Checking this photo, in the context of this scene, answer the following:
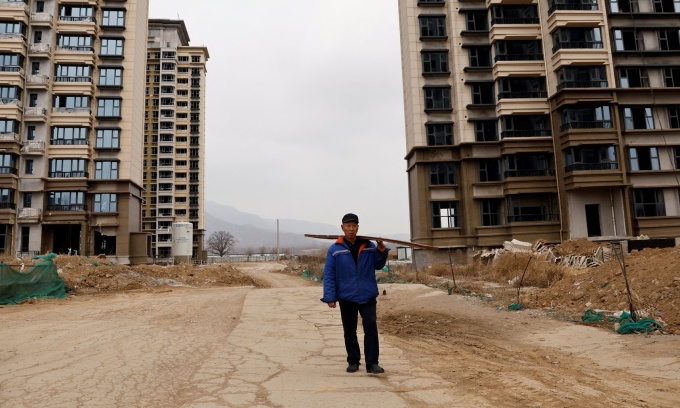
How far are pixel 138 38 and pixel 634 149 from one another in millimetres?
41371

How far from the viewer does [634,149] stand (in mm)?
31109

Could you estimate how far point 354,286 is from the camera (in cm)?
551

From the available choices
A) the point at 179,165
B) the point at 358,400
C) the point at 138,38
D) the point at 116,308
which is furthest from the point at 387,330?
the point at 179,165

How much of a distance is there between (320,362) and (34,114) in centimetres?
3964

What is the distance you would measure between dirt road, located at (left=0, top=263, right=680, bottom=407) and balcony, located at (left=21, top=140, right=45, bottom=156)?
29.1 meters

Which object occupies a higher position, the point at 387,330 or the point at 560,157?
the point at 560,157

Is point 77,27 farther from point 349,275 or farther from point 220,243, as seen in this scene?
point 220,243

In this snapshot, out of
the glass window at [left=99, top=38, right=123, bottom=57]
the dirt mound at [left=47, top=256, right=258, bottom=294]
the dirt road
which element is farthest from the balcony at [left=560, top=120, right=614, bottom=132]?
the glass window at [left=99, top=38, right=123, bottom=57]

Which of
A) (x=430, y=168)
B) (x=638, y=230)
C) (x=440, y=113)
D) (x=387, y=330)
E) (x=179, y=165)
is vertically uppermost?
(x=179, y=165)

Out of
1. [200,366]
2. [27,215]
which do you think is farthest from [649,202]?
[27,215]

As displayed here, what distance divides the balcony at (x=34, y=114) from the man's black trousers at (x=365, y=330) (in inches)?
1563

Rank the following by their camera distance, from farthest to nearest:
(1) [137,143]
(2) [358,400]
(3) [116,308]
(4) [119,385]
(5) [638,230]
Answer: (1) [137,143] < (5) [638,230] < (3) [116,308] < (4) [119,385] < (2) [358,400]

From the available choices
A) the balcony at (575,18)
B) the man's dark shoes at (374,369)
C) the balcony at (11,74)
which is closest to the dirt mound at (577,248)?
the balcony at (575,18)

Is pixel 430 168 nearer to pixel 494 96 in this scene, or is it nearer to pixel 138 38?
pixel 494 96
